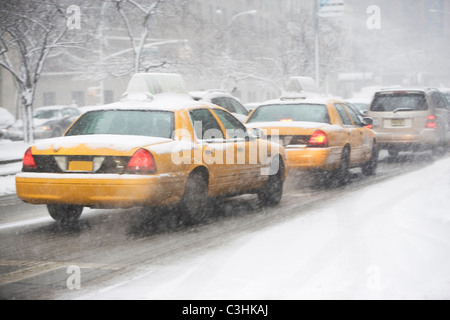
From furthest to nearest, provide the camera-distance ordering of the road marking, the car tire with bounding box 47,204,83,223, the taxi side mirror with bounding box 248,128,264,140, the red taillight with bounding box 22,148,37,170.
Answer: the taxi side mirror with bounding box 248,128,264,140 → the car tire with bounding box 47,204,83,223 → the red taillight with bounding box 22,148,37,170 → the road marking

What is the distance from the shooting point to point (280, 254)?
21.9ft

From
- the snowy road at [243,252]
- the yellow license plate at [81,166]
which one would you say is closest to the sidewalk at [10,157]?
the snowy road at [243,252]

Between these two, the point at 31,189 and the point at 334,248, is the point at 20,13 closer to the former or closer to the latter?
the point at 31,189

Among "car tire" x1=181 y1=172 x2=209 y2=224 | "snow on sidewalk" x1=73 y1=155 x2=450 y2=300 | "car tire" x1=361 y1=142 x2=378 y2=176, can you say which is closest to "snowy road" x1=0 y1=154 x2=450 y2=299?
"snow on sidewalk" x1=73 y1=155 x2=450 y2=300

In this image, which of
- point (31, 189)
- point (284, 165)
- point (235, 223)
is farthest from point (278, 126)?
point (31, 189)

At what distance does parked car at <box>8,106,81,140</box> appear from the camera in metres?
32.3

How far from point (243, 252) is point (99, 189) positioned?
1.76 m

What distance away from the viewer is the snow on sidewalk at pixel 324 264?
17.4 ft

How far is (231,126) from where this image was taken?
9703 mm

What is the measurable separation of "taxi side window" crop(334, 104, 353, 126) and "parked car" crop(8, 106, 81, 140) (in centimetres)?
2062

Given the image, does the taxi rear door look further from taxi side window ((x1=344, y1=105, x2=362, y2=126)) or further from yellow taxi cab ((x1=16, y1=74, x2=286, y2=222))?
taxi side window ((x1=344, y1=105, x2=362, y2=126))

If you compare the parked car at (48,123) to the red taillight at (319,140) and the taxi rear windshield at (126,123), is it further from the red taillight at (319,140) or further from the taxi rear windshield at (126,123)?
the taxi rear windshield at (126,123)

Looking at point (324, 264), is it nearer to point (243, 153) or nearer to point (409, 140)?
point (243, 153)
